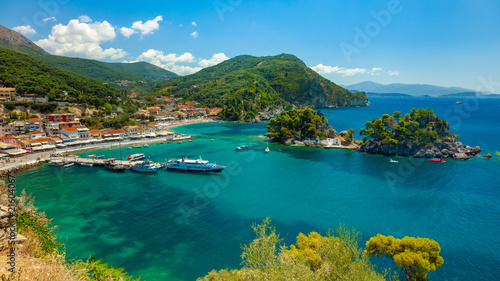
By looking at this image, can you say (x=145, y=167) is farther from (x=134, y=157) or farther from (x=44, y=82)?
(x=44, y=82)

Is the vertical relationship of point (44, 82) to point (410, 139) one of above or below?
above

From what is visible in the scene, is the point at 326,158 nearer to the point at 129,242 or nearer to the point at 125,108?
the point at 129,242

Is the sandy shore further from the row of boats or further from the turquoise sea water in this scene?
the row of boats

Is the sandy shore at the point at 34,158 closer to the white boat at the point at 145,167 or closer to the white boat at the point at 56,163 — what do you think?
the white boat at the point at 56,163

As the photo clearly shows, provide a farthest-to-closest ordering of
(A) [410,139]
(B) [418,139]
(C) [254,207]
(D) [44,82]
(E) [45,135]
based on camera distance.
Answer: (D) [44,82] < (E) [45,135] < (A) [410,139] < (B) [418,139] < (C) [254,207]

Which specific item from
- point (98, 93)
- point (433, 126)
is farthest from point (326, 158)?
point (98, 93)

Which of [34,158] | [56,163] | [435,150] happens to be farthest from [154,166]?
[435,150]
